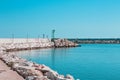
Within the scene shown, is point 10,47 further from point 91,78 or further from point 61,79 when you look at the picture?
point 61,79

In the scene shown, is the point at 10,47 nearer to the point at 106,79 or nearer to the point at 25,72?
the point at 106,79

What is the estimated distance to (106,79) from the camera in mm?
16094

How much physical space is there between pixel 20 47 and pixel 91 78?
1474 inches

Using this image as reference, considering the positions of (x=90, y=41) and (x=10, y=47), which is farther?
(x=90, y=41)

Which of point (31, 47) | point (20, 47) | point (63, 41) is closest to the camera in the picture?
point (20, 47)

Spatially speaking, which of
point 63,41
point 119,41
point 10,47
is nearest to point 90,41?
point 119,41

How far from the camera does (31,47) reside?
56.8 m

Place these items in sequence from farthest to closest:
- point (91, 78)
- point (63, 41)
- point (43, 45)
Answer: point (63, 41) → point (43, 45) → point (91, 78)

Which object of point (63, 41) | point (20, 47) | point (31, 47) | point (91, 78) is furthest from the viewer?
point (63, 41)

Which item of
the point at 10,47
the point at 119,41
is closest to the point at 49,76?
the point at 10,47

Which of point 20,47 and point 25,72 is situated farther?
point 20,47

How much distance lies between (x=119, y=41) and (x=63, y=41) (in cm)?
6669

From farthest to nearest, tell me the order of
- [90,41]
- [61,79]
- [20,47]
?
[90,41]
[20,47]
[61,79]

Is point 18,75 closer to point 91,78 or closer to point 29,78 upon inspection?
point 29,78
